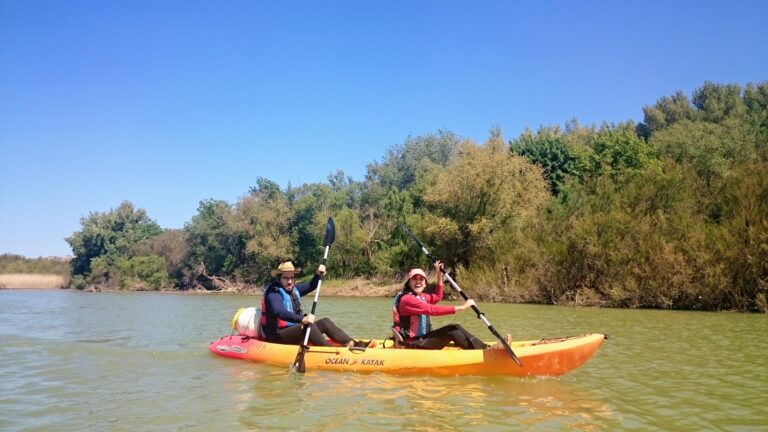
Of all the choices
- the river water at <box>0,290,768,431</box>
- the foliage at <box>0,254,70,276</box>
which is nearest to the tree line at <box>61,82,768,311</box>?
the foliage at <box>0,254,70,276</box>

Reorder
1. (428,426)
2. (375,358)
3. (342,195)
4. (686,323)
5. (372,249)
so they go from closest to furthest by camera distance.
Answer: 1. (428,426)
2. (375,358)
3. (686,323)
4. (372,249)
5. (342,195)

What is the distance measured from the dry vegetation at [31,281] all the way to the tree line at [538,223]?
8.00 feet

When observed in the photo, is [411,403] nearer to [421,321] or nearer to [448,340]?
[448,340]

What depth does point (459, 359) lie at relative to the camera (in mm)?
7555

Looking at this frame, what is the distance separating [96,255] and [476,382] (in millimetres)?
62835

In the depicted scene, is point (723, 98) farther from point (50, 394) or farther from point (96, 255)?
point (96, 255)

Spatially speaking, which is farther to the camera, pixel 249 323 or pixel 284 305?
pixel 249 323

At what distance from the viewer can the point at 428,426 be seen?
5.28 meters

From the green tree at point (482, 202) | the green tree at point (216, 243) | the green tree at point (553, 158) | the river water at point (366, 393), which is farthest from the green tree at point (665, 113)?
the river water at point (366, 393)

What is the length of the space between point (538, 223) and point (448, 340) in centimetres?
1959

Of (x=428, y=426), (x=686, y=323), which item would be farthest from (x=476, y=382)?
(x=686, y=323)

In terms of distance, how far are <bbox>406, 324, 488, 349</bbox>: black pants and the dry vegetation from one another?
49319 mm

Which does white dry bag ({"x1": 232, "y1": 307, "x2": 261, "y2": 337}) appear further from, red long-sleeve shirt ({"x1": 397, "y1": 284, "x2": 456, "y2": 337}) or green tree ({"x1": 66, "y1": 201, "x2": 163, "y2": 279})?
green tree ({"x1": 66, "y1": 201, "x2": 163, "y2": 279})

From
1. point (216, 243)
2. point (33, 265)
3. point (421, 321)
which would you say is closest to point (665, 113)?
point (216, 243)
